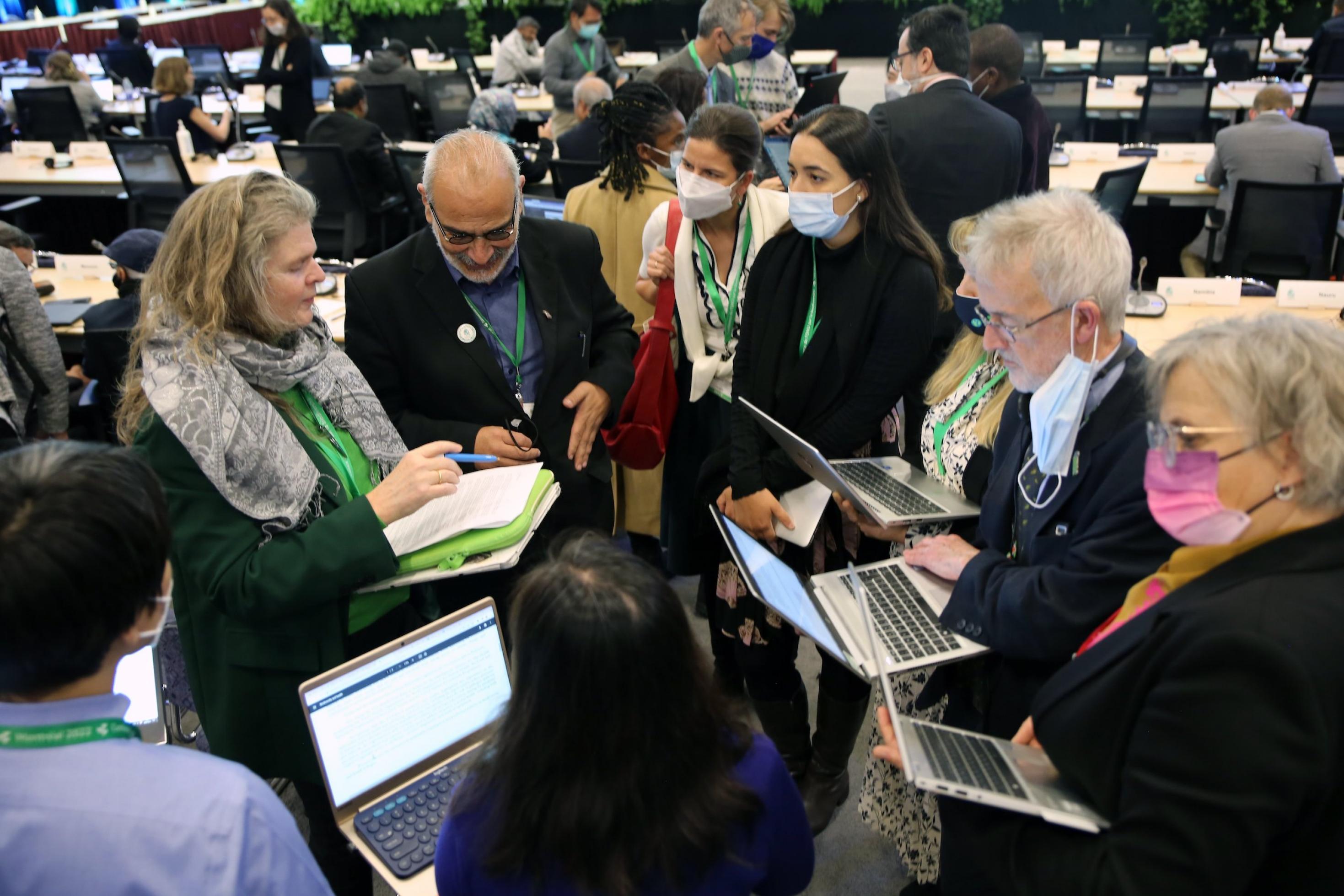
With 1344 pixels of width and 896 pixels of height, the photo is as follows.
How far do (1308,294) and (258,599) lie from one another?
342cm

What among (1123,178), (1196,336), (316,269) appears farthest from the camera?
(1123,178)

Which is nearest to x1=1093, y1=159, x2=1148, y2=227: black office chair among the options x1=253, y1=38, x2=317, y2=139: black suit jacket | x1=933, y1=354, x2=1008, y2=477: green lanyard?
x1=933, y1=354, x2=1008, y2=477: green lanyard

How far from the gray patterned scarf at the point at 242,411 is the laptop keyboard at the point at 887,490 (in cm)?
96

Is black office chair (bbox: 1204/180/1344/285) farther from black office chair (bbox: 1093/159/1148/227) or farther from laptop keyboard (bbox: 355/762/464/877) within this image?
laptop keyboard (bbox: 355/762/464/877)

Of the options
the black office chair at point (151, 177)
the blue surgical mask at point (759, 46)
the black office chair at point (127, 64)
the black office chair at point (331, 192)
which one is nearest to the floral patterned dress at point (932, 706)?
the blue surgical mask at point (759, 46)

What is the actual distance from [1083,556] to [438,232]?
1.34 m

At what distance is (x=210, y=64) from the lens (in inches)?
400

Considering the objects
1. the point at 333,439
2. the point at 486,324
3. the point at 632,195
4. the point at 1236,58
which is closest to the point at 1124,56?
the point at 1236,58

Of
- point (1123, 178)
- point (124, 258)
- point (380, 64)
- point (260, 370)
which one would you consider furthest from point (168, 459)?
point (380, 64)

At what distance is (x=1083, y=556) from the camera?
51.8 inches

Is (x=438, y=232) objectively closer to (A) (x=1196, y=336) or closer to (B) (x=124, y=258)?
(A) (x=1196, y=336)

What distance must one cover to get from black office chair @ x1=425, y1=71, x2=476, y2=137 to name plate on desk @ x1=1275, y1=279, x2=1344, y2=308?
6134 mm

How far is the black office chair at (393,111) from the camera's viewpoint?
7.34 metres

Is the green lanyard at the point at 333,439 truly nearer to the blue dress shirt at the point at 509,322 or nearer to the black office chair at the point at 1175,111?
the blue dress shirt at the point at 509,322
